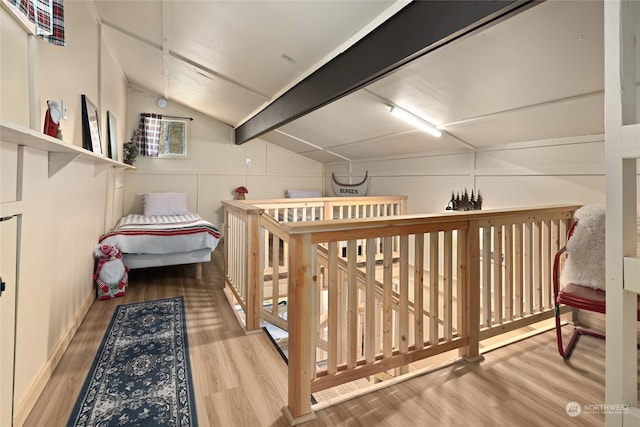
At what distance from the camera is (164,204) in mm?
4867

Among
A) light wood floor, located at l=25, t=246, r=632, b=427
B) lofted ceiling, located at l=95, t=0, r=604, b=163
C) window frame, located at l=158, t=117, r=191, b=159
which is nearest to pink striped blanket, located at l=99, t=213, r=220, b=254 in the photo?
light wood floor, located at l=25, t=246, r=632, b=427

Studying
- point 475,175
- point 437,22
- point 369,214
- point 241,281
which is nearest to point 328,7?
point 437,22

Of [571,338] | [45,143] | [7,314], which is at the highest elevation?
[45,143]

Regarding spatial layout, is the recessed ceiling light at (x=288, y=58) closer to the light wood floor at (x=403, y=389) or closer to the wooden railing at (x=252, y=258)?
the wooden railing at (x=252, y=258)

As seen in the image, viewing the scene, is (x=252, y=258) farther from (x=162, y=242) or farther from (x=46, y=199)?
(x=162, y=242)

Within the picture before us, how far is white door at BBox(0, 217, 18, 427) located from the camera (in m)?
1.18

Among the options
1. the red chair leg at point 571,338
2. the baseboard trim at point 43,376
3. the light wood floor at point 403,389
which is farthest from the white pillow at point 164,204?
the red chair leg at point 571,338

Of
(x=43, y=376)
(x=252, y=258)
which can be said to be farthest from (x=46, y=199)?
(x=252, y=258)

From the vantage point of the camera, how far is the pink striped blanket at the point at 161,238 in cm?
306

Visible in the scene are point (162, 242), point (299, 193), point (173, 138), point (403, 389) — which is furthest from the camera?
point (299, 193)

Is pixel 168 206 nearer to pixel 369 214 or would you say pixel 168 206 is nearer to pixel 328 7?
pixel 369 214

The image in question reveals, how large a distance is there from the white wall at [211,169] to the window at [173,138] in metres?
0.10

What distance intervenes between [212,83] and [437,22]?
9.56ft

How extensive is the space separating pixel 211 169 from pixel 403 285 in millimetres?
4698
